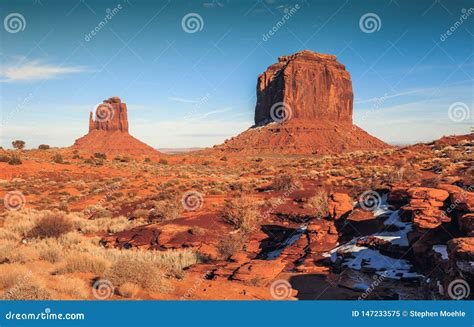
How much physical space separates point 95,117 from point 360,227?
127309 millimetres

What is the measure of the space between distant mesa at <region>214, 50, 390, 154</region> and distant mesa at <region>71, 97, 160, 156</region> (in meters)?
31.4

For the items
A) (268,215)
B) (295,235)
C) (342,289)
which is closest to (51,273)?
(342,289)

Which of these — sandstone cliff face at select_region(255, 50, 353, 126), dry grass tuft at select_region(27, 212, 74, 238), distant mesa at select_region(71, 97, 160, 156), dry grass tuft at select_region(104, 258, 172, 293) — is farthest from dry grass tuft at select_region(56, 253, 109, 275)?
distant mesa at select_region(71, 97, 160, 156)

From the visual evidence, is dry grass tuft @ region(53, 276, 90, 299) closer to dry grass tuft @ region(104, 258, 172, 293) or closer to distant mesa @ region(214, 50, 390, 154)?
dry grass tuft @ region(104, 258, 172, 293)

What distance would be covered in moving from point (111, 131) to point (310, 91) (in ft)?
219

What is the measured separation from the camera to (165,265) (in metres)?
8.84

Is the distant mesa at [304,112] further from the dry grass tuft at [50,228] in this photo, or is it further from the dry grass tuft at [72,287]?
the dry grass tuft at [72,287]

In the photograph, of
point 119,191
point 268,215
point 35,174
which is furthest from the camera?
point 35,174

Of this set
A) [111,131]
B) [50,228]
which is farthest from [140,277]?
[111,131]

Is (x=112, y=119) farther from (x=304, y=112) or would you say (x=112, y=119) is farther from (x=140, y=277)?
(x=140, y=277)

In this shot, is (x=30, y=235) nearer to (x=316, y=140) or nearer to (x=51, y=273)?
(x=51, y=273)

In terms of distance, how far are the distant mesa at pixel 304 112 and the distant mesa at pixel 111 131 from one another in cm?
3143

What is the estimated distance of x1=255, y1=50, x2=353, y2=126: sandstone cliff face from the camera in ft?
370

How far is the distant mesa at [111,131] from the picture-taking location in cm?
Answer: 11500
